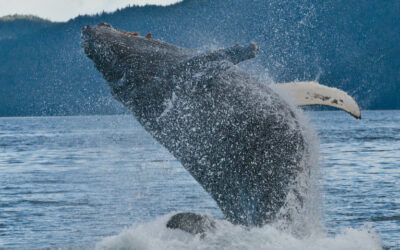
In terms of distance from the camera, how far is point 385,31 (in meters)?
161

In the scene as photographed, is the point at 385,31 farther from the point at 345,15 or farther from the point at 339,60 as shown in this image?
the point at 339,60

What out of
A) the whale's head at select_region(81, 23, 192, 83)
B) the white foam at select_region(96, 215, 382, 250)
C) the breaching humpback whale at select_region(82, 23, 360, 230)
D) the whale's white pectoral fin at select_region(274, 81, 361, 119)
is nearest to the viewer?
the white foam at select_region(96, 215, 382, 250)

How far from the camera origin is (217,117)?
8.62 m

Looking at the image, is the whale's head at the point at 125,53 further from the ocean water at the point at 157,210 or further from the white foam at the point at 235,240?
the white foam at the point at 235,240

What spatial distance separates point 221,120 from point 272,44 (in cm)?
15828

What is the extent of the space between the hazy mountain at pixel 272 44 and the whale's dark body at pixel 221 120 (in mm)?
106763

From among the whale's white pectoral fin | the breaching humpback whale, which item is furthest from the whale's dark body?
the whale's white pectoral fin

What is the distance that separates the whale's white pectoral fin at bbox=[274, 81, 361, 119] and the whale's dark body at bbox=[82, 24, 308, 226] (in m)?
1.00

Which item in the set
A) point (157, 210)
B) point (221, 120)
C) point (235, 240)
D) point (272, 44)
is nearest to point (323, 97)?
point (221, 120)

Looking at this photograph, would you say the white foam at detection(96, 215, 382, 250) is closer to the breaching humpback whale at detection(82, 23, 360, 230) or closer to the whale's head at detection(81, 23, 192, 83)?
the breaching humpback whale at detection(82, 23, 360, 230)

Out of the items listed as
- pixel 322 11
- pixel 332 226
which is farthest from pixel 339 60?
pixel 332 226

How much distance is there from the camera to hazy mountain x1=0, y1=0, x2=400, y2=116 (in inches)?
5266

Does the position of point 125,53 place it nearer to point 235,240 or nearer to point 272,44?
point 235,240

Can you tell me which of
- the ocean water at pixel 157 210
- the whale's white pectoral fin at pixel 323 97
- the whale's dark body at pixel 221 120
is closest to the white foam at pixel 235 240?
the ocean water at pixel 157 210
